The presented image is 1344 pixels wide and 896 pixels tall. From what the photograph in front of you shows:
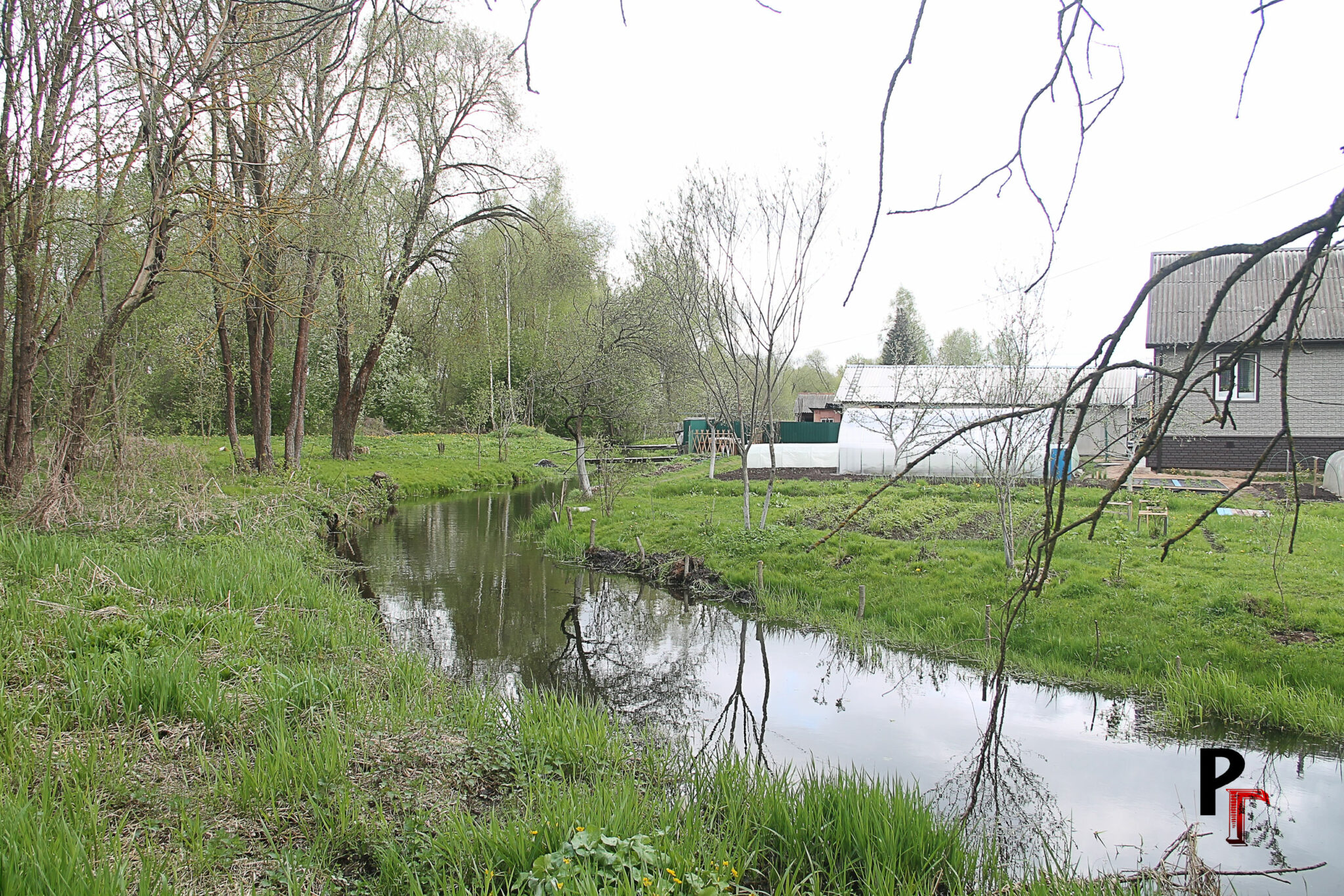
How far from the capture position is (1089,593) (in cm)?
845

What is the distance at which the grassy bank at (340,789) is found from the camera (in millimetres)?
3189

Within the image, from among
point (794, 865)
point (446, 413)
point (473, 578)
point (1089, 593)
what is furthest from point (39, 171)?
point (446, 413)

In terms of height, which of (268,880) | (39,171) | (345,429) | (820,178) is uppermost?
(820,178)

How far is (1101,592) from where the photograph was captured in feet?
27.6

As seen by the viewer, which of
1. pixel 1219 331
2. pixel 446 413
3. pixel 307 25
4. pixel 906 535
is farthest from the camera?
pixel 446 413

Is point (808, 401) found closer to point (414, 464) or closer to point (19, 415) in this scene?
point (414, 464)

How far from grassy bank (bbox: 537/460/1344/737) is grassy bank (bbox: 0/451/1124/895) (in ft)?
11.3

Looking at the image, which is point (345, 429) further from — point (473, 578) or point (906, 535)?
point (906, 535)

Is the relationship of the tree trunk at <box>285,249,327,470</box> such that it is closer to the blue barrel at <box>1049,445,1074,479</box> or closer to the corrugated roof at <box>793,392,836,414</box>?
the blue barrel at <box>1049,445,1074,479</box>

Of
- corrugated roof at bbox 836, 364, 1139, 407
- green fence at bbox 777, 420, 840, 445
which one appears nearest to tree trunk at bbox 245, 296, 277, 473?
corrugated roof at bbox 836, 364, 1139, 407

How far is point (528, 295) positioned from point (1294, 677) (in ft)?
77.9

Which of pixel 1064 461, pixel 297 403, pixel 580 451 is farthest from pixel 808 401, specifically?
pixel 1064 461

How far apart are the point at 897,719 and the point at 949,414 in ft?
31.2

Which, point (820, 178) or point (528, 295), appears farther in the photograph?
point (528, 295)
